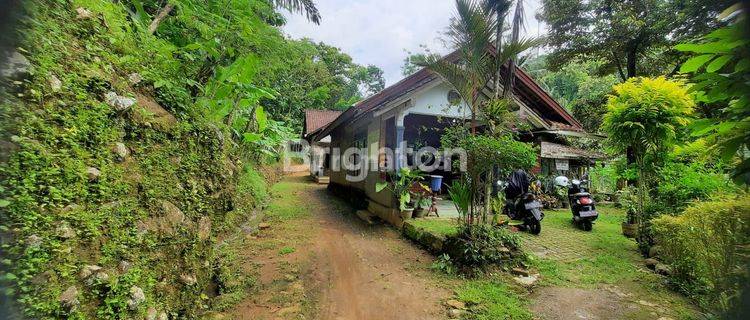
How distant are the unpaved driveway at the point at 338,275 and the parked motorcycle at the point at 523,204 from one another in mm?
2584

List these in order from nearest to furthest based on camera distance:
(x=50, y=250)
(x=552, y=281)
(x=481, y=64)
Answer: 1. (x=50, y=250)
2. (x=552, y=281)
3. (x=481, y=64)

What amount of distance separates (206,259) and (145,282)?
110 centimetres

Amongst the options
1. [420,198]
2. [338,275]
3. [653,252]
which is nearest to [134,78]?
[338,275]

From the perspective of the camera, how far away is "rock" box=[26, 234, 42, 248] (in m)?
1.33

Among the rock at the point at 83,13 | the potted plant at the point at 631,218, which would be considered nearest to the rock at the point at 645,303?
the potted plant at the point at 631,218

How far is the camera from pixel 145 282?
1.96m

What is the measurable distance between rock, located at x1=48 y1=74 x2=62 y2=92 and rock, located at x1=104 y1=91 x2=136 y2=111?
0.32 m

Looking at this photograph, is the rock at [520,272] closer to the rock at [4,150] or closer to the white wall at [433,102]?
the white wall at [433,102]

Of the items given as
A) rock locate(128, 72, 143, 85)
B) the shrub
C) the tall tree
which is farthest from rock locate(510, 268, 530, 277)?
the tall tree

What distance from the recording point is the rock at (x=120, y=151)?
2066 millimetres

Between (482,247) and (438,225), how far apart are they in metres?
1.64

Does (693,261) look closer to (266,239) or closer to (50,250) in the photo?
(50,250)

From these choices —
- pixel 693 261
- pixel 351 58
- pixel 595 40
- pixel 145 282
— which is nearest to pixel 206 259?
pixel 145 282

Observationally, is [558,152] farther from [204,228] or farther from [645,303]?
[204,228]
